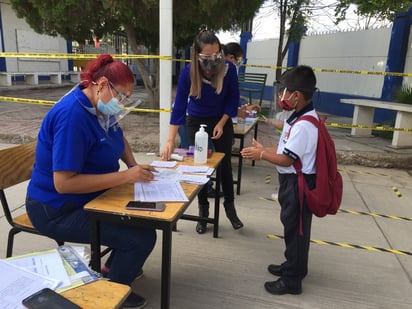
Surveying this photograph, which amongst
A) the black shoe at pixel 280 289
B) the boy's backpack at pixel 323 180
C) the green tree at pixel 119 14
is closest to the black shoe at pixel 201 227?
the black shoe at pixel 280 289

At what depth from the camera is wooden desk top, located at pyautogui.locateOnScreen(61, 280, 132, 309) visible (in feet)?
3.77

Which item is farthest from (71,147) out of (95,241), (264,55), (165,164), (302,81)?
(264,55)

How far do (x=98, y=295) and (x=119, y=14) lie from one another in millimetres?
6382

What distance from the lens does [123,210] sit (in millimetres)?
1714

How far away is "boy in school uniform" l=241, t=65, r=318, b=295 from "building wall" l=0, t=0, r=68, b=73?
43.7ft

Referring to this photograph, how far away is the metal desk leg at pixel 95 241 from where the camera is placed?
5.92 feet

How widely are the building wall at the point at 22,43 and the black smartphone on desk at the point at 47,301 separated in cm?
1400

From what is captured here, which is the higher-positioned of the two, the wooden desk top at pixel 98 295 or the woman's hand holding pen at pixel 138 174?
the woman's hand holding pen at pixel 138 174

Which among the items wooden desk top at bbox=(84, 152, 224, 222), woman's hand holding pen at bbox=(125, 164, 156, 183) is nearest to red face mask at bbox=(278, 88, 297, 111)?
wooden desk top at bbox=(84, 152, 224, 222)

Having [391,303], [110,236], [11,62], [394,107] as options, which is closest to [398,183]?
[394,107]

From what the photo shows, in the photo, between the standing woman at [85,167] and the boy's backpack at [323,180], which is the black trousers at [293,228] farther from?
the standing woman at [85,167]

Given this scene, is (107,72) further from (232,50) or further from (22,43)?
(22,43)

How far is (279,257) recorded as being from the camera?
2.96 m

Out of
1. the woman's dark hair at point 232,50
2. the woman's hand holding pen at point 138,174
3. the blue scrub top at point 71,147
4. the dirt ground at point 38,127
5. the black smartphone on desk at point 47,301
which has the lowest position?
the dirt ground at point 38,127
